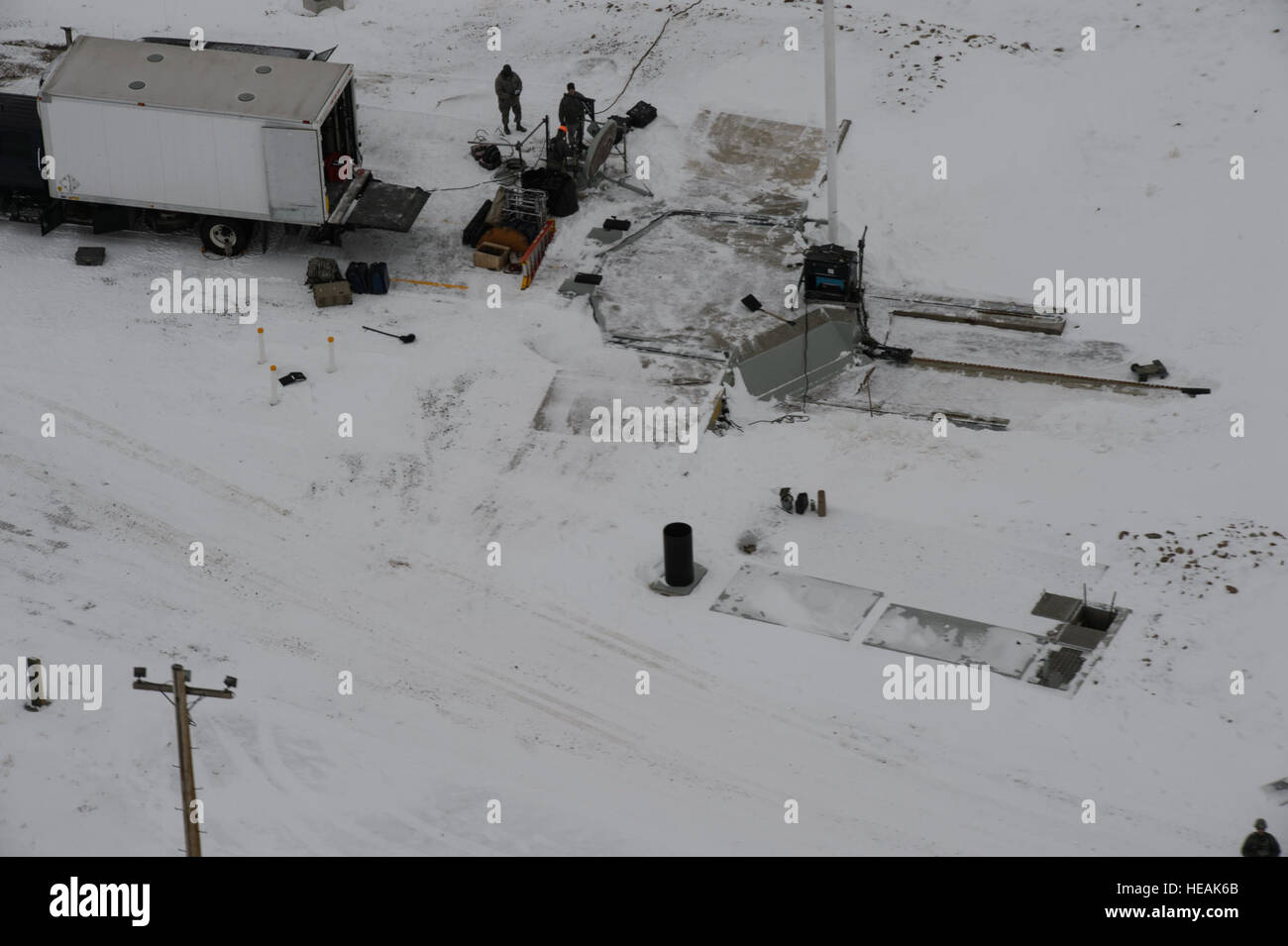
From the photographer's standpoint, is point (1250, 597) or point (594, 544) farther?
point (594, 544)

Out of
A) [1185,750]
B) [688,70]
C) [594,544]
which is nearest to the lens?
[1185,750]

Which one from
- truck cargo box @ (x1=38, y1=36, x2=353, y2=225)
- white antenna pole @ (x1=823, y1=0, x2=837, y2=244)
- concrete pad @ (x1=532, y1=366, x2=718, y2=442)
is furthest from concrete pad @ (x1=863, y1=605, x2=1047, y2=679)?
truck cargo box @ (x1=38, y1=36, x2=353, y2=225)

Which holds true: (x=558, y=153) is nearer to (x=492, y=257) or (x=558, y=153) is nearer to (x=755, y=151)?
(x=492, y=257)

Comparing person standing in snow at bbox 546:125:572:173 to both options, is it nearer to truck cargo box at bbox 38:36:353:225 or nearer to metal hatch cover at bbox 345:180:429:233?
metal hatch cover at bbox 345:180:429:233

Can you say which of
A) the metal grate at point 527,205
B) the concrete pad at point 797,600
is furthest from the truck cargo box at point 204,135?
Result: the concrete pad at point 797,600
